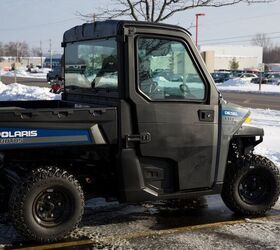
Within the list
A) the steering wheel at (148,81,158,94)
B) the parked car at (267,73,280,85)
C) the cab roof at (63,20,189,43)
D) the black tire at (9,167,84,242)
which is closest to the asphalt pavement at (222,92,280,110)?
the cab roof at (63,20,189,43)

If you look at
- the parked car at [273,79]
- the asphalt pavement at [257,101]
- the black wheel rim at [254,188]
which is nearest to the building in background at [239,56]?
the parked car at [273,79]

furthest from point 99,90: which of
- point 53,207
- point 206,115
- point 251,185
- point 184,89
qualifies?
point 251,185

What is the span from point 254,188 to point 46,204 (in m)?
2.62

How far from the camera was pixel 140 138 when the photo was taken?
5355mm

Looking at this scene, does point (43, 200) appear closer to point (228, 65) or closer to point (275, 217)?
point (275, 217)

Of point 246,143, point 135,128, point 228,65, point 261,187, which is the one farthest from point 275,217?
point 228,65

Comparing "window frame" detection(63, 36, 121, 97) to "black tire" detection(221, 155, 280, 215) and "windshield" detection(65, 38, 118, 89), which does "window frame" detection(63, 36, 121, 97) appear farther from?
"black tire" detection(221, 155, 280, 215)

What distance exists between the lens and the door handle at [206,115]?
5664 mm

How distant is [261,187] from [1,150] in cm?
319

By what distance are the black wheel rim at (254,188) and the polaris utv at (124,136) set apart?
0.13 metres

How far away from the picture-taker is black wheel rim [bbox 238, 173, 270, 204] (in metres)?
6.27

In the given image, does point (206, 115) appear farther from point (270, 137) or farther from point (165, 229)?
point (270, 137)

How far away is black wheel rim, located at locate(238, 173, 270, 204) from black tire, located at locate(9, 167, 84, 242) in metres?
2.09

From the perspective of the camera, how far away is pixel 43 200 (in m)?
5.14
